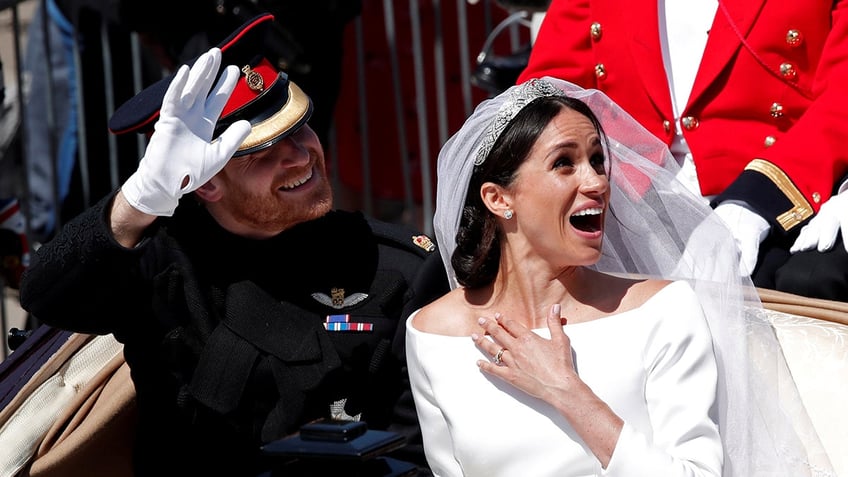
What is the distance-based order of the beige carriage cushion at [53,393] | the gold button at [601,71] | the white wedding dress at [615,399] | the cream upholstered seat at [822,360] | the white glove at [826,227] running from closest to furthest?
the white wedding dress at [615,399] < the cream upholstered seat at [822,360] < the white glove at [826,227] < the beige carriage cushion at [53,393] < the gold button at [601,71]

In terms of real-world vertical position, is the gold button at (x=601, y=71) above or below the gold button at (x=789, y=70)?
below

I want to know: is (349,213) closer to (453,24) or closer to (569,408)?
(569,408)

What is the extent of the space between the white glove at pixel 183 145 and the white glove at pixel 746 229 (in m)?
1.18

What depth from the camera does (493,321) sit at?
2.99 metres

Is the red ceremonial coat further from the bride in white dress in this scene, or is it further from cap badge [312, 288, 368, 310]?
cap badge [312, 288, 368, 310]

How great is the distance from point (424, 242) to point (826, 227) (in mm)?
966

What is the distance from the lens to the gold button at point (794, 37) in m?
3.70

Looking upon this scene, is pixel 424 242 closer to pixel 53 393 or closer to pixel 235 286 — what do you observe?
pixel 235 286

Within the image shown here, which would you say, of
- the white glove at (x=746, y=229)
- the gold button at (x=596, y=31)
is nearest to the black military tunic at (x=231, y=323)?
the white glove at (x=746, y=229)

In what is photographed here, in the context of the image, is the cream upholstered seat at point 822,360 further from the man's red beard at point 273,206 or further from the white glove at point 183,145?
the white glove at point 183,145

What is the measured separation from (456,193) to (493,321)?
1.14 ft

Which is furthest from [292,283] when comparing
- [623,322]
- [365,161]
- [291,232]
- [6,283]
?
[365,161]

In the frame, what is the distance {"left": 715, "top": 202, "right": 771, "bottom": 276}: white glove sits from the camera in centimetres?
345

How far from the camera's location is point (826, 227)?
3428 millimetres
